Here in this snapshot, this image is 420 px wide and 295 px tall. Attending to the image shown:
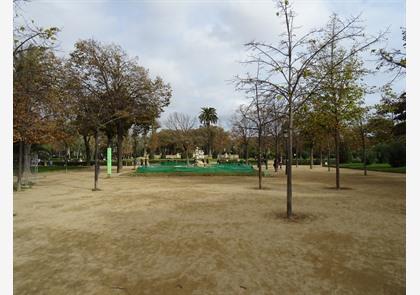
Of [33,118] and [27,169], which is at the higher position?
[33,118]

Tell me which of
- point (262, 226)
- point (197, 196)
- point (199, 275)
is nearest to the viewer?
point (199, 275)

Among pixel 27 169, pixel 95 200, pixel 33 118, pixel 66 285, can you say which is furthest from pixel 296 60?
pixel 27 169

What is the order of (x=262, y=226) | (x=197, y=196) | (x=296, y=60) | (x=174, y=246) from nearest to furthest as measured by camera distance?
(x=174, y=246) → (x=262, y=226) → (x=296, y=60) → (x=197, y=196)

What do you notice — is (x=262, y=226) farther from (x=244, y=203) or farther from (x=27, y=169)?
(x=27, y=169)

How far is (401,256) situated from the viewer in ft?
17.6

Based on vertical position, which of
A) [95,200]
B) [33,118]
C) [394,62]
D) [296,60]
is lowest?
[95,200]

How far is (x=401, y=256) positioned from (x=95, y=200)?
10.7 m

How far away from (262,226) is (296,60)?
5.47m

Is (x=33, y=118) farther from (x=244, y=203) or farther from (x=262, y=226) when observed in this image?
(x=262, y=226)

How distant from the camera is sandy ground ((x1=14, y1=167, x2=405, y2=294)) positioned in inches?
167

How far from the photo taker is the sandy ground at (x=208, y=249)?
423 centimetres

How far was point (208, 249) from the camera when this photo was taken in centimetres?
576

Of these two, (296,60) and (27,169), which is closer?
(296,60)

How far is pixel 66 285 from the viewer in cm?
421
